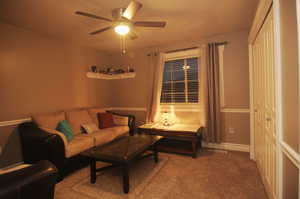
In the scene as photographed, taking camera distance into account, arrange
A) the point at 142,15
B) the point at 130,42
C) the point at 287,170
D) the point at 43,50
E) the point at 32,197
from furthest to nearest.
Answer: the point at 130,42, the point at 43,50, the point at 142,15, the point at 287,170, the point at 32,197

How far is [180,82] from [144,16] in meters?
1.97

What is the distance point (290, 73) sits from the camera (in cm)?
117

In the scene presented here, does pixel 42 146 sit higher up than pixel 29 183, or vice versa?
pixel 29 183

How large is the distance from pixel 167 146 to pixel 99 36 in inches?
112

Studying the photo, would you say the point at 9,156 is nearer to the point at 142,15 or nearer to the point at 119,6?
the point at 119,6

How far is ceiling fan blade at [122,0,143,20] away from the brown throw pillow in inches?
95.8

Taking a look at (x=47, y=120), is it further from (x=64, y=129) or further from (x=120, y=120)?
(x=120, y=120)

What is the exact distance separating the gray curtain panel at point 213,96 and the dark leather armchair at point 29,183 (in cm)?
305

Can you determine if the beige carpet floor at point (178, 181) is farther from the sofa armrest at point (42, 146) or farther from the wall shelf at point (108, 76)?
the wall shelf at point (108, 76)

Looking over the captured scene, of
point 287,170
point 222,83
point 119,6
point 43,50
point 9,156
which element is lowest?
point 9,156

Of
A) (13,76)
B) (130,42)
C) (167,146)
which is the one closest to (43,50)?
(13,76)

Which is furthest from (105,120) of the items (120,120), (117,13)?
(117,13)

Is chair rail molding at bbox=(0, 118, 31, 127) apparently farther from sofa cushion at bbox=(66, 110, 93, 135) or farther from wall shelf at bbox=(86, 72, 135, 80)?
wall shelf at bbox=(86, 72, 135, 80)

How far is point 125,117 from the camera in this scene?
3.88 metres
